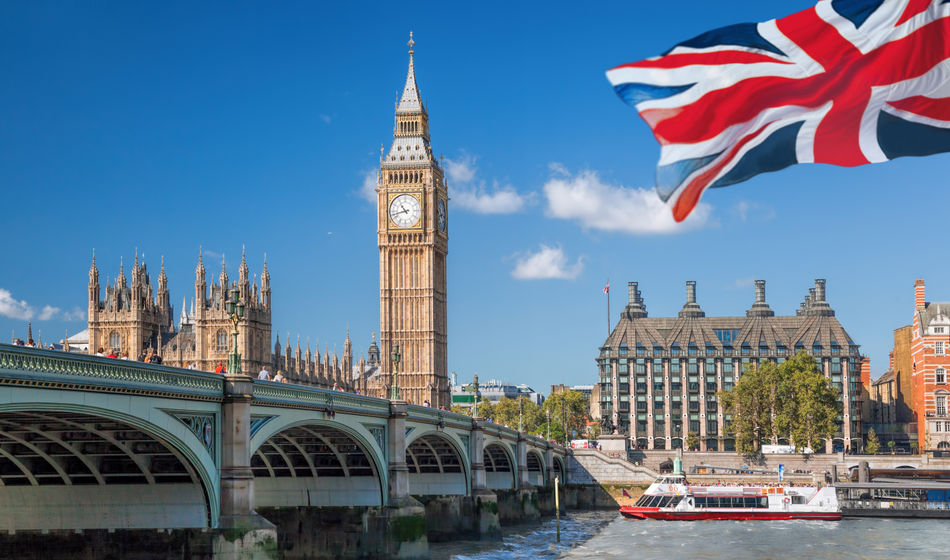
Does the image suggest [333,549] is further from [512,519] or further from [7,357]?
[512,519]

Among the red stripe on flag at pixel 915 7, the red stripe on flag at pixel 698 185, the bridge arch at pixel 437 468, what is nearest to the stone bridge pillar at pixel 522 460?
the bridge arch at pixel 437 468

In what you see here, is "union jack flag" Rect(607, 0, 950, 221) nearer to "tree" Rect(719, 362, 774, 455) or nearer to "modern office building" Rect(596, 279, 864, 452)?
"tree" Rect(719, 362, 774, 455)

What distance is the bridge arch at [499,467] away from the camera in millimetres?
85500

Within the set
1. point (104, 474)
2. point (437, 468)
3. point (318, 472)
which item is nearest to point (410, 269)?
point (437, 468)

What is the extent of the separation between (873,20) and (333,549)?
3811cm

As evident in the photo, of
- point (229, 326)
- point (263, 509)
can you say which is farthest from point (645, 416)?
point (263, 509)

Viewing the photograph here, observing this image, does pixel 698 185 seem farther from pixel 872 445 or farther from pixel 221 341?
pixel 872 445

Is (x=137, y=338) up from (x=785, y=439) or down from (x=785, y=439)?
up

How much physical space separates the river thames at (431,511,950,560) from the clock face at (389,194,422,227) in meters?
76.4

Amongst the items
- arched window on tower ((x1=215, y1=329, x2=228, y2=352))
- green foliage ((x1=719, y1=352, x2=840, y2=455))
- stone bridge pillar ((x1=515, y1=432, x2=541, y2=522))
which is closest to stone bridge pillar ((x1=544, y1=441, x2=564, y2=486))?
stone bridge pillar ((x1=515, y1=432, x2=541, y2=522))

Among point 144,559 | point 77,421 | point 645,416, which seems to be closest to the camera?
point 77,421

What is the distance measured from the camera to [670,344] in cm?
16800

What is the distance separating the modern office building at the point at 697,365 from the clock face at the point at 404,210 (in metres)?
32.2

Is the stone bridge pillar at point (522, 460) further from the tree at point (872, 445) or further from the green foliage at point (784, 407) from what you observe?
the tree at point (872, 445)
